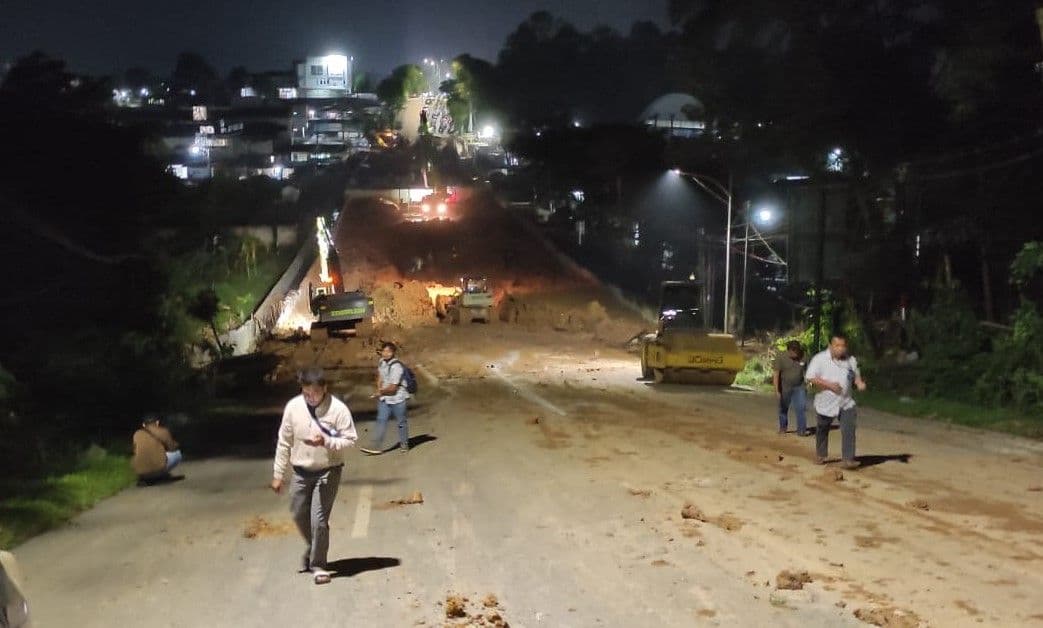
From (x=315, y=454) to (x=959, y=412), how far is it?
1704 cm

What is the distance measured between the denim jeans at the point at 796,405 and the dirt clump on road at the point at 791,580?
9.33 meters

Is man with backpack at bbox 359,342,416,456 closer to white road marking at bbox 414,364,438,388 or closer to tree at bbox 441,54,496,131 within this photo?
white road marking at bbox 414,364,438,388

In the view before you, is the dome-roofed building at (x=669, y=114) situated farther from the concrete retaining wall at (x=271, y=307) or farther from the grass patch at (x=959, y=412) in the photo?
the grass patch at (x=959, y=412)

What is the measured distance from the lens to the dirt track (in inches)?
330

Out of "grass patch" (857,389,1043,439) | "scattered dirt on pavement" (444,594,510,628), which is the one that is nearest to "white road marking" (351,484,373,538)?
"scattered dirt on pavement" (444,594,510,628)

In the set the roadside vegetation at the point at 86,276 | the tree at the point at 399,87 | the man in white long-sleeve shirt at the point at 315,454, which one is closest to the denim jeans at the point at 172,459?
the roadside vegetation at the point at 86,276

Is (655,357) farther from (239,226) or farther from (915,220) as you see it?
(239,226)

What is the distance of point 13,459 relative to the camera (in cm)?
1689

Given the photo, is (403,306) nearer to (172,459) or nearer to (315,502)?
Answer: (172,459)

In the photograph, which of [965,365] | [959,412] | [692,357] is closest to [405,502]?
[959,412]

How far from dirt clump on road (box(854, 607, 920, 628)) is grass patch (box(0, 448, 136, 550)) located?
27.9 ft

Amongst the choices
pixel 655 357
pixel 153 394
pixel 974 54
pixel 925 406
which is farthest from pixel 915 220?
pixel 153 394

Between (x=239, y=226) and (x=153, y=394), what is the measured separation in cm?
4472

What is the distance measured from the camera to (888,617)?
7.79 meters
